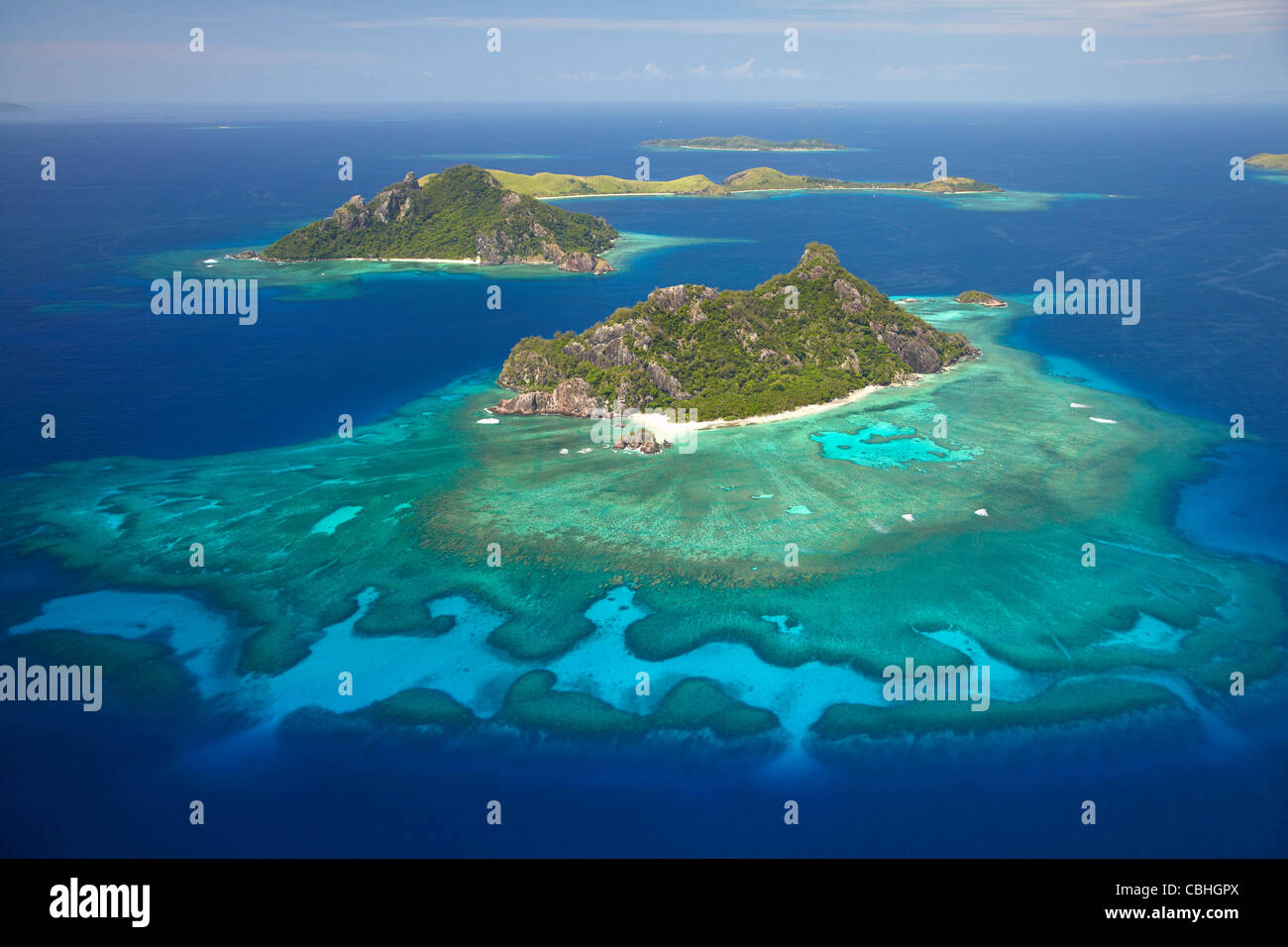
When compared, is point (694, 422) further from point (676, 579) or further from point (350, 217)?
point (350, 217)

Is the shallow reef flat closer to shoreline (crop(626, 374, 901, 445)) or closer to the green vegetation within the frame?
shoreline (crop(626, 374, 901, 445))

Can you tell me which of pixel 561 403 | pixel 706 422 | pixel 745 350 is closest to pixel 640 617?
pixel 706 422

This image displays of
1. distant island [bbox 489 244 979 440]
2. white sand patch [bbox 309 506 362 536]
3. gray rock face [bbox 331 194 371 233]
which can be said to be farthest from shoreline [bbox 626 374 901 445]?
gray rock face [bbox 331 194 371 233]

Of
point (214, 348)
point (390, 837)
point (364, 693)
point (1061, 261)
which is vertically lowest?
point (390, 837)

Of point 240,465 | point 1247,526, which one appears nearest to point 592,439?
point 240,465

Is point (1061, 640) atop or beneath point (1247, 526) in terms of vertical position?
beneath

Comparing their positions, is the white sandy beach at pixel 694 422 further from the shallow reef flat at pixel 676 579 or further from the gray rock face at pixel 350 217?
the gray rock face at pixel 350 217

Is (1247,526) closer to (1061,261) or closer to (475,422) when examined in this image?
(475,422)
